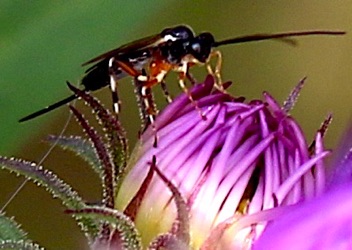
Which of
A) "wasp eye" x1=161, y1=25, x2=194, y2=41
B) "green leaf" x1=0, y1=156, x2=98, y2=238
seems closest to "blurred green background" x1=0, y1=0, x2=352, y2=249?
"green leaf" x1=0, y1=156, x2=98, y2=238

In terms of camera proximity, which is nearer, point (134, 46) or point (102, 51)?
point (134, 46)

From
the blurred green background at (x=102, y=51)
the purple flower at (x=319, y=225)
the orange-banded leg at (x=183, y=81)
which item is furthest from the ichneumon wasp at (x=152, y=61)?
the purple flower at (x=319, y=225)

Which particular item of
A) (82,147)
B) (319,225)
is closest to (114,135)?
(82,147)

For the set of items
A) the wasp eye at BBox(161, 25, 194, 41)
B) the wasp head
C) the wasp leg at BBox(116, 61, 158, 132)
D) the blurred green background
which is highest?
the wasp eye at BBox(161, 25, 194, 41)

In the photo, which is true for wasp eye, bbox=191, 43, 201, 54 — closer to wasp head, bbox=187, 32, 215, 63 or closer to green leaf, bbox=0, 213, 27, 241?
wasp head, bbox=187, 32, 215, 63

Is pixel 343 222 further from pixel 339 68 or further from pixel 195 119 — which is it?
pixel 339 68

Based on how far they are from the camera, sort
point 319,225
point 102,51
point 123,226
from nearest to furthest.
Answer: point 319,225 → point 123,226 → point 102,51

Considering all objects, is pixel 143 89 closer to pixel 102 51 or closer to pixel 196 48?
pixel 196 48
